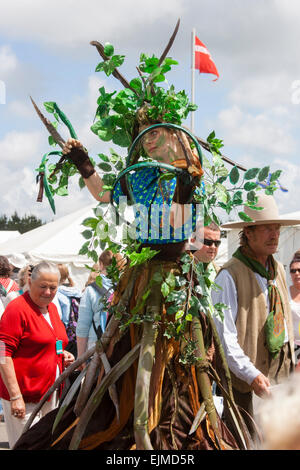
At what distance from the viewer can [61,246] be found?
41.9 feet

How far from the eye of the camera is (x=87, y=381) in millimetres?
2555

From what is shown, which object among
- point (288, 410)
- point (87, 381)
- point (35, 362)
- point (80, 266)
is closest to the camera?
point (288, 410)

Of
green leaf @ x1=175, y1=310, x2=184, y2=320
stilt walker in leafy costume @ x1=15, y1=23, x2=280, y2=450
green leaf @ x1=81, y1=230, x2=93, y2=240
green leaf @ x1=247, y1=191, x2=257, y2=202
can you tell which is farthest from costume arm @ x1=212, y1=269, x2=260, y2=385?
green leaf @ x1=81, y1=230, x2=93, y2=240

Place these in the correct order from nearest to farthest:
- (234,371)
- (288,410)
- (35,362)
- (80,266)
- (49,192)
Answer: (288,410), (49,192), (234,371), (35,362), (80,266)

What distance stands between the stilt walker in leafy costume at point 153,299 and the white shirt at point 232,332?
516mm

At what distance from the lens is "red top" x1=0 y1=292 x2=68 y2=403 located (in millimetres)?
3781

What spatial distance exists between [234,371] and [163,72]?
1626mm

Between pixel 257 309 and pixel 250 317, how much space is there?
6 centimetres

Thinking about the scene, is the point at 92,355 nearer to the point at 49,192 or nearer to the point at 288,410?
the point at 49,192

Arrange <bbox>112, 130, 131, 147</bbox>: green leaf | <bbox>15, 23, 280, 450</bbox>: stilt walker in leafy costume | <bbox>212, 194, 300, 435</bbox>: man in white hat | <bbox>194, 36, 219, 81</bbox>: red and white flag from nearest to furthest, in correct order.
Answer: <bbox>15, 23, 280, 450</bbox>: stilt walker in leafy costume
<bbox>112, 130, 131, 147</bbox>: green leaf
<bbox>212, 194, 300, 435</bbox>: man in white hat
<bbox>194, 36, 219, 81</bbox>: red and white flag

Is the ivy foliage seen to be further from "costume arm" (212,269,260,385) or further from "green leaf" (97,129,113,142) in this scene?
"costume arm" (212,269,260,385)

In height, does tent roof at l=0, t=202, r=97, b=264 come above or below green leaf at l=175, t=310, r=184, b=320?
above

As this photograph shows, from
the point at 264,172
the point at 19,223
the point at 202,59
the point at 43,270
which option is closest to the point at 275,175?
the point at 264,172

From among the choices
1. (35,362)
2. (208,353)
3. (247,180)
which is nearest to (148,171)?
(247,180)
